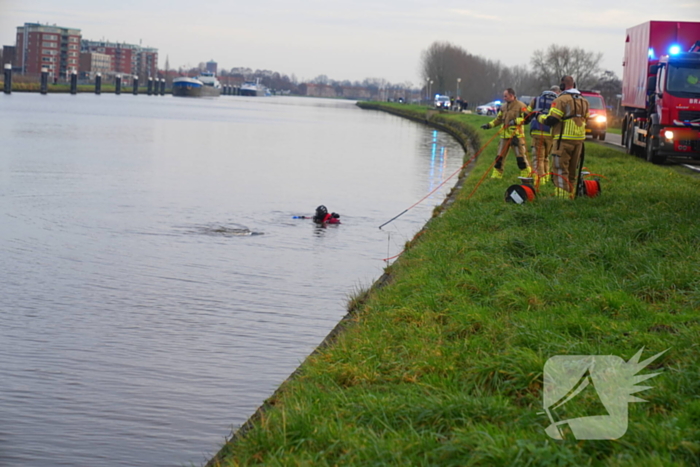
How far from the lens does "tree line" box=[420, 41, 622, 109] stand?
12269 cm

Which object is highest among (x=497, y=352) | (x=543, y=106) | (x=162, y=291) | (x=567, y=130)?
(x=543, y=106)

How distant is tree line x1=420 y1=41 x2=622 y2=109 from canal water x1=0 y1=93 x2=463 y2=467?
85.2 metres

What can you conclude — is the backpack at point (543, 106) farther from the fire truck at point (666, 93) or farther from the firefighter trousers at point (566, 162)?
the fire truck at point (666, 93)

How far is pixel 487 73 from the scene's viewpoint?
181125mm

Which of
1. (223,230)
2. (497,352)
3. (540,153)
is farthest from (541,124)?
(497,352)

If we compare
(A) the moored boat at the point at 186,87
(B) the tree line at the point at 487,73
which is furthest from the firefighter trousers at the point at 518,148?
(A) the moored boat at the point at 186,87

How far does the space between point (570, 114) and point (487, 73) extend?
171 meters

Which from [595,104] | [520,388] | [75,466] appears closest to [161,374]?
[75,466]

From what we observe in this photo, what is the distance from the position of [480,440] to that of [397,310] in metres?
3.39

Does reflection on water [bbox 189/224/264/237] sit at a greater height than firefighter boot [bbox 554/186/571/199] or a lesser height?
lesser

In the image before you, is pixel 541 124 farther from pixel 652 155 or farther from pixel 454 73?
pixel 454 73

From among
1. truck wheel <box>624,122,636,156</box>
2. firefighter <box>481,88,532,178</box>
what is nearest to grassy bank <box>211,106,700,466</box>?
firefighter <box>481,88,532,178</box>

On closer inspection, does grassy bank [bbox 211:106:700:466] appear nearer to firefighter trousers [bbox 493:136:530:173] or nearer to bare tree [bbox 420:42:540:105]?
firefighter trousers [bbox 493:136:530:173]

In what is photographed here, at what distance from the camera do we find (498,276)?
28.4 feet
